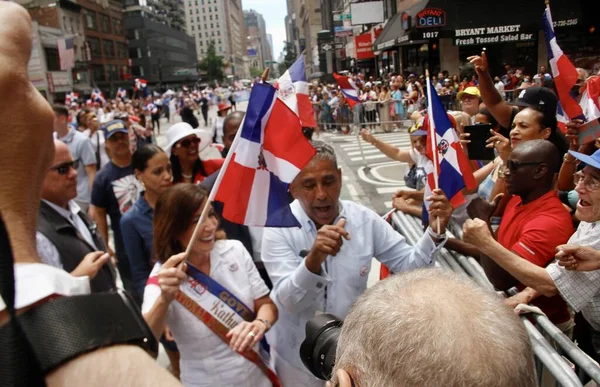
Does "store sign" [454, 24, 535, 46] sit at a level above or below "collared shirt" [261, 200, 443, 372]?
above

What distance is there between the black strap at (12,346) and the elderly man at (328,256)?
6.17ft

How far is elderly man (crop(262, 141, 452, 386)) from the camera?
259cm

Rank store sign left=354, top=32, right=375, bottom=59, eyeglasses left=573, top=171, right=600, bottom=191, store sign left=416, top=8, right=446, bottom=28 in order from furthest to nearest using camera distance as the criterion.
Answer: store sign left=354, top=32, right=375, bottom=59 → store sign left=416, top=8, right=446, bottom=28 → eyeglasses left=573, top=171, right=600, bottom=191

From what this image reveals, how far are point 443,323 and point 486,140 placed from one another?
3.90 m

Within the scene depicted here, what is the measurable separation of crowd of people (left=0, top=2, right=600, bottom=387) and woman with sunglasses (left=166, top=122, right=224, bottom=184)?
59 centimetres

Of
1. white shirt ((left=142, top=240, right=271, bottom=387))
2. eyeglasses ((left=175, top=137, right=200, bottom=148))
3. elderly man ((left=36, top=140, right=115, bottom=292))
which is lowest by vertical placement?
white shirt ((left=142, top=240, right=271, bottom=387))

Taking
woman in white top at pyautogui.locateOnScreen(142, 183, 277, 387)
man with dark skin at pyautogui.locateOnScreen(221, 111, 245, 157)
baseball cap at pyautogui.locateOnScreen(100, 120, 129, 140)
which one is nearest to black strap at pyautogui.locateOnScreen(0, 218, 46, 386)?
woman in white top at pyautogui.locateOnScreen(142, 183, 277, 387)

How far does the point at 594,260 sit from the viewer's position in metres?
2.23

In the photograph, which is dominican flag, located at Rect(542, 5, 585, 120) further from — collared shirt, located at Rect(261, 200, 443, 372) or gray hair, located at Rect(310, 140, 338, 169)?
gray hair, located at Rect(310, 140, 338, 169)

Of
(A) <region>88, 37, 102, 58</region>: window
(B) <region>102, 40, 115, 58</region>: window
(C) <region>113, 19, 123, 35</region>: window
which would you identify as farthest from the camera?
(C) <region>113, 19, 123, 35</region>: window

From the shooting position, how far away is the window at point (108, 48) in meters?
77.2

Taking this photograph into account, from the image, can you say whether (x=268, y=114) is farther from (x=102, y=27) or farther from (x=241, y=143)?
(x=102, y=27)

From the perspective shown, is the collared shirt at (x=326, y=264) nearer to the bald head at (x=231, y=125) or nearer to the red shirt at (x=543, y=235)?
the red shirt at (x=543, y=235)

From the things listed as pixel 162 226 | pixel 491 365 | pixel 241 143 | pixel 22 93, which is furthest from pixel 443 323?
pixel 162 226
